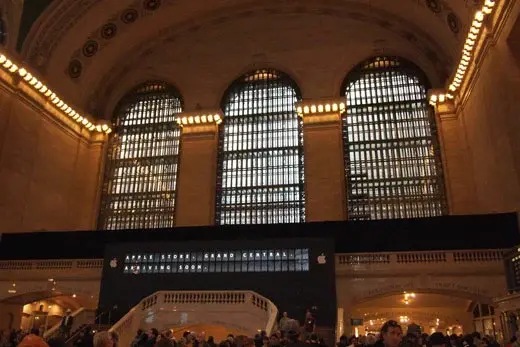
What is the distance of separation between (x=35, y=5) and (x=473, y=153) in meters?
21.4

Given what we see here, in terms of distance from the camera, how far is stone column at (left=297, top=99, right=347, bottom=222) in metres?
22.9

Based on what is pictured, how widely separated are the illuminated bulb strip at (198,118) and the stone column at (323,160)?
435 centimetres

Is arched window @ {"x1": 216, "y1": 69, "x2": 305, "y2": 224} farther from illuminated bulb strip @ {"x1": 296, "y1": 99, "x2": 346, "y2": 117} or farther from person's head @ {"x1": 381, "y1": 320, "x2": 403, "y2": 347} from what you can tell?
person's head @ {"x1": 381, "y1": 320, "x2": 403, "y2": 347}

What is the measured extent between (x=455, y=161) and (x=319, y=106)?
23.1 ft

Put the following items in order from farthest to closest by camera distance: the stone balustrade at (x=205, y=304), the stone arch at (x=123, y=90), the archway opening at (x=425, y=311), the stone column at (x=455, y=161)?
the stone arch at (x=123, y=90) < the stone column at (x=455, y=161) < the archway opening at (x=425, y=311) < the stone balustrade at (x=205, y=304)

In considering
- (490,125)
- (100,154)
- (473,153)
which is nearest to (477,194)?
(473,153)

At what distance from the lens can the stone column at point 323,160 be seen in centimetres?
2286

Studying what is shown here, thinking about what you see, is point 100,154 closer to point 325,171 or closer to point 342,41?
point 325,171

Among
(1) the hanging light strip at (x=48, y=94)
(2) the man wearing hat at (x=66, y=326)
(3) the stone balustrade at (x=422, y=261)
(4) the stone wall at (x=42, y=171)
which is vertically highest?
(1) the hanging light strip at (x=48, y=94)

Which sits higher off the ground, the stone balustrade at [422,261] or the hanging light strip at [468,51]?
the hanging light strip at [468,51]

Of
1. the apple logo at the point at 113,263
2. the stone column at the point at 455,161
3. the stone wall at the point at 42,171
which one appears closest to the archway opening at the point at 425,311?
the stone column at the point at 455,161

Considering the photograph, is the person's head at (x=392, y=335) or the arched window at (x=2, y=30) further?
the arched window at (x=2, y=30)

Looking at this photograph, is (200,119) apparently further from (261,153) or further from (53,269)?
(53,269)

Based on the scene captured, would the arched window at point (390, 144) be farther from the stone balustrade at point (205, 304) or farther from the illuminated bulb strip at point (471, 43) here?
the stone balustrade at point (205, 304)
